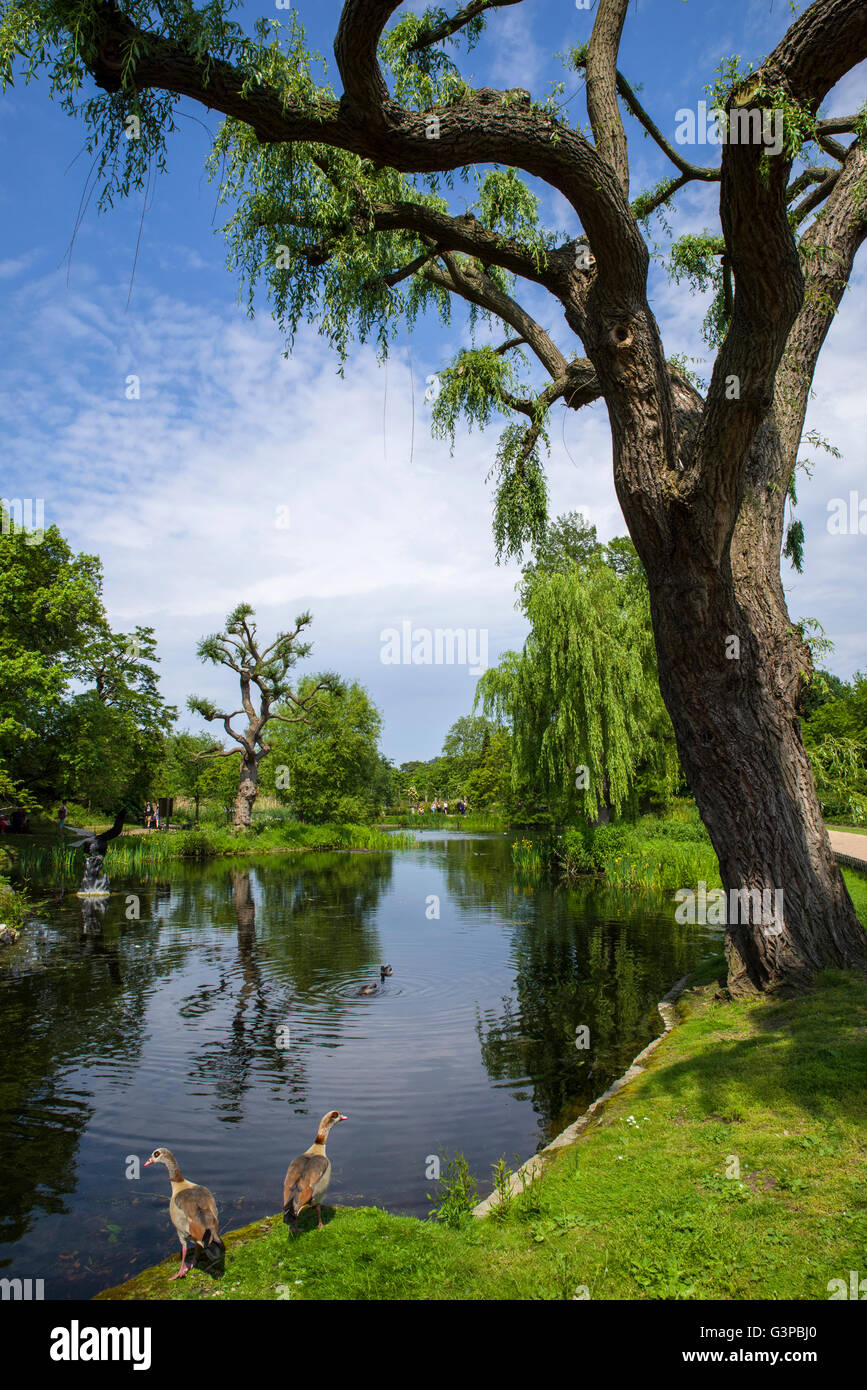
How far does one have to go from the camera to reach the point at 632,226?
565 centimetres

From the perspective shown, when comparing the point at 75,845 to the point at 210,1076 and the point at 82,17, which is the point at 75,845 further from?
the point at 82,17

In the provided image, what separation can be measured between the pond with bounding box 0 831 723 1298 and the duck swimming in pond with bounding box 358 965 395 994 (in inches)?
7.9

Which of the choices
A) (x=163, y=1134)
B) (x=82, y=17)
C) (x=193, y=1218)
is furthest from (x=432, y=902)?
(x=82, y=17)

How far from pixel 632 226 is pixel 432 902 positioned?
17.4m

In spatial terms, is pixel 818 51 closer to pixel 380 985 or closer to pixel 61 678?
pixel 380 985

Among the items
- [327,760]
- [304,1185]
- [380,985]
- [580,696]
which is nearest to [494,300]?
[304,1185]

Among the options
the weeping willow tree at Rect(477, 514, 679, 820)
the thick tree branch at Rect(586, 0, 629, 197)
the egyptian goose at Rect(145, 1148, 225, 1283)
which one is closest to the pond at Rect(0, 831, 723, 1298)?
the egyptian goose at Rect(145, 1148, 225, 1283)

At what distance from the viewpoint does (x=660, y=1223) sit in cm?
379

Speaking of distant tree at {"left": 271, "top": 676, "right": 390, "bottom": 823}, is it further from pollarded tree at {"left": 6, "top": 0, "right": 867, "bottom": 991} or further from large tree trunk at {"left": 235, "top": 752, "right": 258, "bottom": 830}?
pollarded tree at {"left": 6, "top": 0, "right": 867, "bottom": 991}

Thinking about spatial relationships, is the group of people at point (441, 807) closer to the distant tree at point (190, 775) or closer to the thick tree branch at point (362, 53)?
the distant tree at point (190, 775)

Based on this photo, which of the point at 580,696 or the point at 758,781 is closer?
the point at 758,781

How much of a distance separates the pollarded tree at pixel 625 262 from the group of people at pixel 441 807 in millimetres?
68522

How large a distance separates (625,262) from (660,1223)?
20.4 ft
